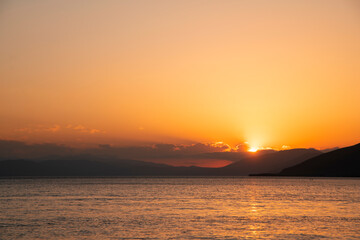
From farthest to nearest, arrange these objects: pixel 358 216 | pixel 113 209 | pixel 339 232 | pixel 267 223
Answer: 1. pixel 113 209
2. pixel 358 216
3. pixel 267 223
4. pixel 339 232

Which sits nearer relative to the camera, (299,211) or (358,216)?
Answer: (358,216)

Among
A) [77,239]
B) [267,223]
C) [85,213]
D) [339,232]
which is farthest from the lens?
[85,213]

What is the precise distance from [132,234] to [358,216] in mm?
32774

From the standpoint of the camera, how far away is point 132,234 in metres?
45.0

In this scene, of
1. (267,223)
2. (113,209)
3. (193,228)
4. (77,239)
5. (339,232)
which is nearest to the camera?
(77,239)

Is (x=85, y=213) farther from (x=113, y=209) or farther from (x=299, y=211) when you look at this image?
(x=299, y=211)

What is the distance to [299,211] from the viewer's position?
68.0 meters

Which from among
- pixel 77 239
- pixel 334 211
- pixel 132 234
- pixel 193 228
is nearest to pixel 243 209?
pixel 334 211

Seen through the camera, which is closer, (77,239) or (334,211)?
(77,239)

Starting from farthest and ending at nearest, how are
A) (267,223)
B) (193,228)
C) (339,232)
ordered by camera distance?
1. (267,223)
2. (193,228)
3. (339,232)

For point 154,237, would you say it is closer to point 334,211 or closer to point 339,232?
point 339,232

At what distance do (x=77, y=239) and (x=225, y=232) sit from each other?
15213 mm

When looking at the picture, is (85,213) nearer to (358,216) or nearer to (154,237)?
(154,237)

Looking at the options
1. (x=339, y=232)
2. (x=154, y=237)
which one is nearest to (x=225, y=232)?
(x=154, y=237)
